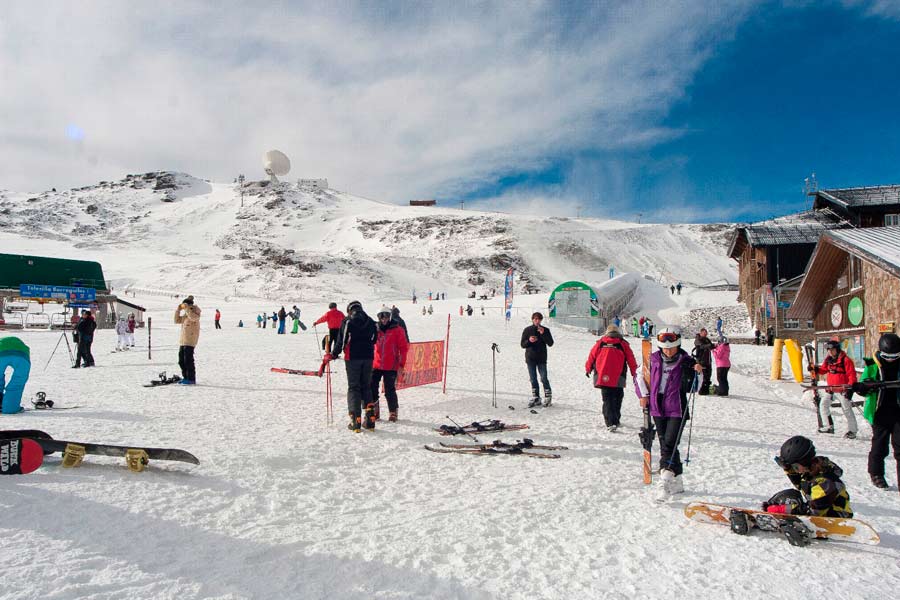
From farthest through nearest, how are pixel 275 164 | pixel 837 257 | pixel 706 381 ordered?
pixel 275 164 → pixel 837 257 → pixel 706 381

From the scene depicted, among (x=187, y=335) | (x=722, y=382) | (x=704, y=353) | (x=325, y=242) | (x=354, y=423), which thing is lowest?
(x=354, y=423)

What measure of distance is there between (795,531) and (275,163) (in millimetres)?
155270

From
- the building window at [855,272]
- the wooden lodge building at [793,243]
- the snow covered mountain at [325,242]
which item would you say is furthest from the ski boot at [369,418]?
the snow covered mountain at [325,242]

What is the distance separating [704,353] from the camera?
1201cm

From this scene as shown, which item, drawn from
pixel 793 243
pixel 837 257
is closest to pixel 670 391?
pixel 837 257

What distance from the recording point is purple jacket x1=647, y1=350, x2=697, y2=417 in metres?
5.39

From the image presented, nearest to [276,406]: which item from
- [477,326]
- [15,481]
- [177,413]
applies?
[177,413]

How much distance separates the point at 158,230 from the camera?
11175cm

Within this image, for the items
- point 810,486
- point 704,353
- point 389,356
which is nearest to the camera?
point 810,486

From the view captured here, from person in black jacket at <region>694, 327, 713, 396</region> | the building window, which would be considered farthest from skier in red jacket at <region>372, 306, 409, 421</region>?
the building window

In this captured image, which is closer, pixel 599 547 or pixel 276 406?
pixel 599 547

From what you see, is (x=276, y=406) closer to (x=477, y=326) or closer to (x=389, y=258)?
(x=477, y=326)

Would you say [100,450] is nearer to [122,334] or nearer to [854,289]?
[122,334]

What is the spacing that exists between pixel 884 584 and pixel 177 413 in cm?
847
